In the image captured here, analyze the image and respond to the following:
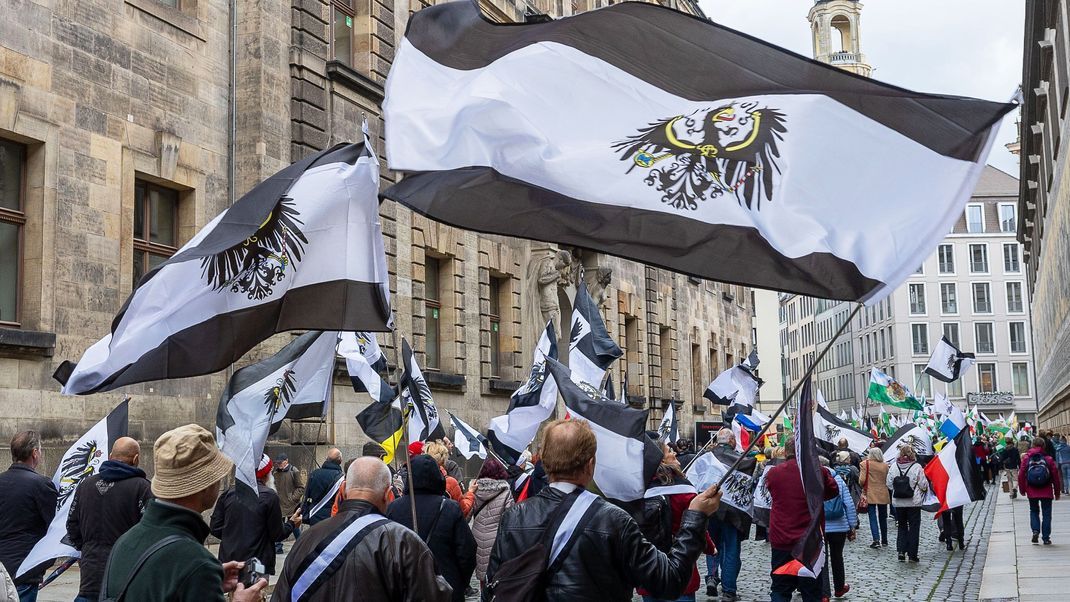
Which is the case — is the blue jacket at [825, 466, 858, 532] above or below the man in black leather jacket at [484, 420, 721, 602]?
below

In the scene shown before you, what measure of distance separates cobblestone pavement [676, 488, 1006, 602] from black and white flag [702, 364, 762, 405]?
277 cm

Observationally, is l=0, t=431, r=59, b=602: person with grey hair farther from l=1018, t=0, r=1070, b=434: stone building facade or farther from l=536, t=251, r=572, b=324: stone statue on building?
l=1018, t=0, r=1070, b=434: stone building facade

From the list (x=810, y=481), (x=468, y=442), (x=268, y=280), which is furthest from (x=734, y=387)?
(x=810, y=481)

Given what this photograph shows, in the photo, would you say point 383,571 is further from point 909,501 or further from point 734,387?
point 734,387

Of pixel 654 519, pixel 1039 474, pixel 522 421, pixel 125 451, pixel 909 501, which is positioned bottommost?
pixel 909 501

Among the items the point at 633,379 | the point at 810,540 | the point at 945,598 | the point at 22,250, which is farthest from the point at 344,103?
the point at 633,379

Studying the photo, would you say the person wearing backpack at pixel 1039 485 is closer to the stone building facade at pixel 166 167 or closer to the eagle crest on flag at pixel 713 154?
the stone building facade at pixel 166 167

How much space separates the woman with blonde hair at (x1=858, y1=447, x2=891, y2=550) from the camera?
1759cm

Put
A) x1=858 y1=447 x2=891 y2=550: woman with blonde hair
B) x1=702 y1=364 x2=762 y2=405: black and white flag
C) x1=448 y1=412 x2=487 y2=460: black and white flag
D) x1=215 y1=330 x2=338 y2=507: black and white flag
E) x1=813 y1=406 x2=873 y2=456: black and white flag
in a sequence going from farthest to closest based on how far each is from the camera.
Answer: x1=702 y1=364 x2=762 y2=405: black and white flag, x1=813 y1=406 x2=873 y2=456: black and white flag, x1=858 y1=447 x2=891 y2=550: woman with blonde hair, x1=448 y1=412 x2=487 y2=460: black and white flag, x1=215 y1=330 x2=338 y2=507: black and white flag

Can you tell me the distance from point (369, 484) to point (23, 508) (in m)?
4.54

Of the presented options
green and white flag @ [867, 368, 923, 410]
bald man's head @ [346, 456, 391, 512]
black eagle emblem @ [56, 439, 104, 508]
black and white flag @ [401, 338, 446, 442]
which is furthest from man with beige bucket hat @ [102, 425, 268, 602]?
green and white flag @ [867, 368, 923, 410]

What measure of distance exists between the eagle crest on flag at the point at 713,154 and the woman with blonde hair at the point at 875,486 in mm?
13570

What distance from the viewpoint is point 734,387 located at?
2128cm

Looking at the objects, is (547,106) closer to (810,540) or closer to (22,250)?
(810,540)
